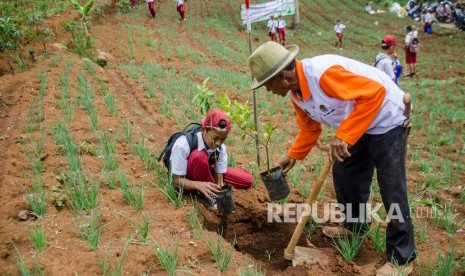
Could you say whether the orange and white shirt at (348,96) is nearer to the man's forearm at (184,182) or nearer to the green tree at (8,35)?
the man's forearm at (184,182)

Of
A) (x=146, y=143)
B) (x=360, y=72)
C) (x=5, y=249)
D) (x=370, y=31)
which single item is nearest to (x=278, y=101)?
(x=146, y=143)

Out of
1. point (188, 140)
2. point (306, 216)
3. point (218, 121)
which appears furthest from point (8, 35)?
point (306, 216)

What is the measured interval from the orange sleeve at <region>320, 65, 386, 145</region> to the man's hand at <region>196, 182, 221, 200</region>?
1.04 metres

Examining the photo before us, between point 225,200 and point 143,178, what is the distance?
0.97 m

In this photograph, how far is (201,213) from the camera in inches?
116

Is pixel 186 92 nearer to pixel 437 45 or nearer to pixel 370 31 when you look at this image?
pixel 437 45

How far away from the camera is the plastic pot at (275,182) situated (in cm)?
276

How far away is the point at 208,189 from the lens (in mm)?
2816

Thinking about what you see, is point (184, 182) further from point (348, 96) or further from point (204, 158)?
point (348, 96)

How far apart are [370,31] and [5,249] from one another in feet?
62.5

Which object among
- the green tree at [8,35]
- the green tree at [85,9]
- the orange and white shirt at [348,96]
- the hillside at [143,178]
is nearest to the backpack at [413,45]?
the hillside at [143,178]

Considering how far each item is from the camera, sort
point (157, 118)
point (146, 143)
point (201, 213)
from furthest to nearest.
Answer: point (157, 118) < point (146, 143) < point (201, 213)

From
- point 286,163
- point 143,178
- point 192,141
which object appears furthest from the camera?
point 143,178

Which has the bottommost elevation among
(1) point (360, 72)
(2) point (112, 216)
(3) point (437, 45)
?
(3) point (437, 45)
